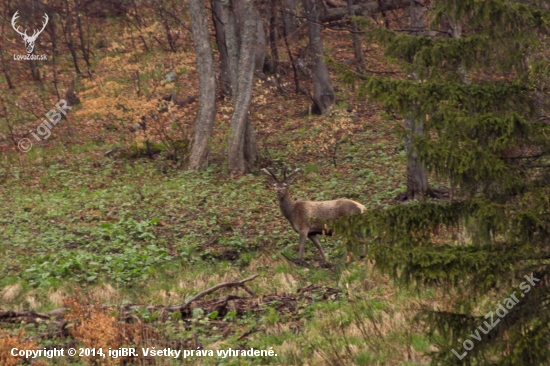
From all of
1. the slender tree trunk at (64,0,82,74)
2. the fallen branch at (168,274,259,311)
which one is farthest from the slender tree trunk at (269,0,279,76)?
the fallen branch at (168,274,259,311)

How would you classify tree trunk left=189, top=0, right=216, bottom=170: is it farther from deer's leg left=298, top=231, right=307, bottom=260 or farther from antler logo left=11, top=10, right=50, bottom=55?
antler logo left=11, top=10, right=50, bottom=55

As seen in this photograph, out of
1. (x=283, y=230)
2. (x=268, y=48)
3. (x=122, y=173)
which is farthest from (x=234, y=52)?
(x=268, y=48)

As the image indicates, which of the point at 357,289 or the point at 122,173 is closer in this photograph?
the point at 357,289

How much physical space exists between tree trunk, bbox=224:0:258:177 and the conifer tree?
46.4 feet

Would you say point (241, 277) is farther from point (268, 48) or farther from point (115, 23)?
point (115, 23)

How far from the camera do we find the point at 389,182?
19.1 m

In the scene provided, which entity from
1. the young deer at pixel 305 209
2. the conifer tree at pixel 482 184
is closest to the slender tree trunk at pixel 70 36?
the young deer at pixel 305 209

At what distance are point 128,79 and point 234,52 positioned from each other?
7.37 m

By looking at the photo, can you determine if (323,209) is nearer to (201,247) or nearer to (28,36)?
(201,247)

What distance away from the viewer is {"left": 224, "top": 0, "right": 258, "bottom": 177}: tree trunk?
2105cm

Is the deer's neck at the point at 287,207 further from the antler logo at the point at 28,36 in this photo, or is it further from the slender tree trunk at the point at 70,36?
the antler logo at the point at 28,36

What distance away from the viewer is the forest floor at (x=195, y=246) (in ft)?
29.6

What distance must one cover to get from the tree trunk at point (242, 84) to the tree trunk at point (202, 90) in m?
0.96

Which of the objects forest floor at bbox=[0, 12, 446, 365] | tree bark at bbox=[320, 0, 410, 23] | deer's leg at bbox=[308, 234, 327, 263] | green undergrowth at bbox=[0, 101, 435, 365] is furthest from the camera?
tree bark at bbox=[320, 0, 410, 23]
